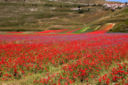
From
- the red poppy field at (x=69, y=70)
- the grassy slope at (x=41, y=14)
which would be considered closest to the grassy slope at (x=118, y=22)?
the red poppy field at (x=69, y=70)

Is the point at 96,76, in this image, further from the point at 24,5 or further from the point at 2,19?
the point at 24,5

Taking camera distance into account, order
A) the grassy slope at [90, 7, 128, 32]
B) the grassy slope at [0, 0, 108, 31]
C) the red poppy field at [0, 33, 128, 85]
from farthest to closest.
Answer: the grassy slope at [0, 0, 108, 31] → the grassy slope at [90, 7, 128, 32] → the red poppy field at [0, 33, 128, 85]

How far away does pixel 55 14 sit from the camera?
141 m

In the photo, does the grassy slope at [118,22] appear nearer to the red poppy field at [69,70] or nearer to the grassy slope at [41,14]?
the red poppy field at [69,70]

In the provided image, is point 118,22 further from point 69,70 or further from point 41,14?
point 41,14

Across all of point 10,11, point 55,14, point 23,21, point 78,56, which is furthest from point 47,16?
point 78,56

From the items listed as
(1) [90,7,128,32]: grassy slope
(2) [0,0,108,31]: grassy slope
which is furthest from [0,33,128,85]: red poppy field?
(2) [0,0,108,31]: grassy slope

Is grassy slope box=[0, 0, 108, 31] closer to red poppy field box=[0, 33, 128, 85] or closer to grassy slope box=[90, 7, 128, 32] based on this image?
grassy slope box=[90, 7, 128, 32]

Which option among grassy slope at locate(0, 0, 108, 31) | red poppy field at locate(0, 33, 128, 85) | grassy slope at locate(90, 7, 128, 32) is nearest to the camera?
red poppy field at locate(0, 33, 128, 85)

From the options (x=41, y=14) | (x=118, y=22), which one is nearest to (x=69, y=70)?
(x=118, y=22)

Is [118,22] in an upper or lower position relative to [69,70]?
lower

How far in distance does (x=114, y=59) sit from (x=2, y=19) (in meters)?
133

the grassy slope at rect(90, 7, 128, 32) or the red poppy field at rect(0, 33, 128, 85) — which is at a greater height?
the red poppy field at rect(0, 33, 128, 85)

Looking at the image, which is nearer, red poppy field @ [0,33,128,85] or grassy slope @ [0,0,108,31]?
red poppy field @ [0,33,128,85]
